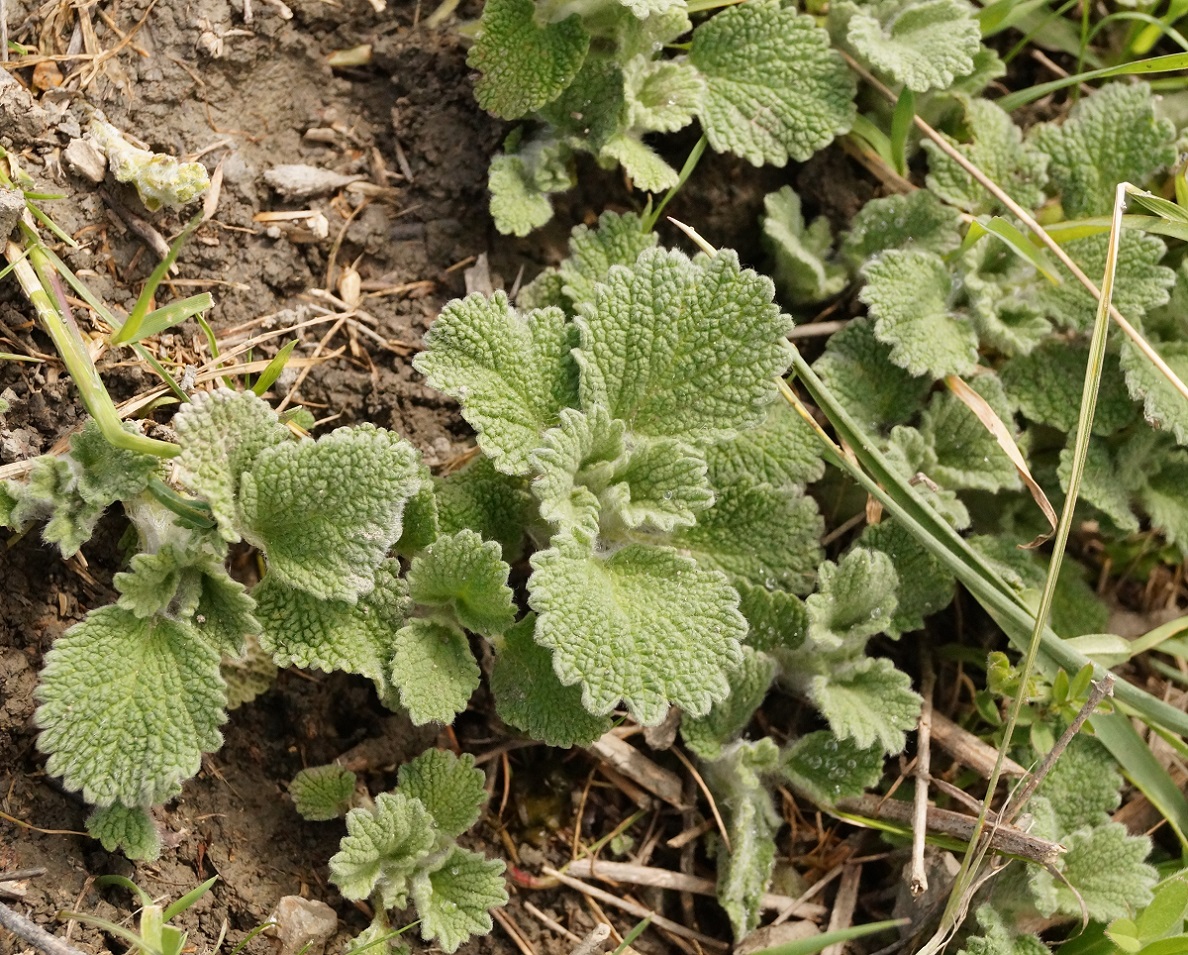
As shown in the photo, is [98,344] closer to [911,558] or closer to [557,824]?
[557,824]

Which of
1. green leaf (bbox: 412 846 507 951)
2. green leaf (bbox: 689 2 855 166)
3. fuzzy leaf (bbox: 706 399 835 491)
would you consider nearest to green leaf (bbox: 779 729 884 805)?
fuzzy leaf (bbox: 706 399 835 491)

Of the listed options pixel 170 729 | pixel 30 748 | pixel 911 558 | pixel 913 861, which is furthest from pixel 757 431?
pixel 30 748

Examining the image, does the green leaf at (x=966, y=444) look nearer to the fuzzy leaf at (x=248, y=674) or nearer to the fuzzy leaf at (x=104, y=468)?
the fuzzy leaf at (x=248, y=674)

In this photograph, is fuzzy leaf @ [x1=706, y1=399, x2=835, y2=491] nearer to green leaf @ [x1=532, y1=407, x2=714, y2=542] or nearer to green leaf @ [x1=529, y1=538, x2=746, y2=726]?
green leaf @ [x1=532, y1=407, x2=714, y2=542]

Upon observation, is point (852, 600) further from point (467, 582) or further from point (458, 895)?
point (458, 895)

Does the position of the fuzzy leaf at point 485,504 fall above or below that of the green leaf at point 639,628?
above

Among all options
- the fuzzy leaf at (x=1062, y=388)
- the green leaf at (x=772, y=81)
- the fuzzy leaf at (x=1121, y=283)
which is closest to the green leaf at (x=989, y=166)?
the fuzzy leaf at (x=1121, y=283)

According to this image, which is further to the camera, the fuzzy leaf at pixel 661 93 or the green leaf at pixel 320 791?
the fuzzy leaf at pixel 661 93
